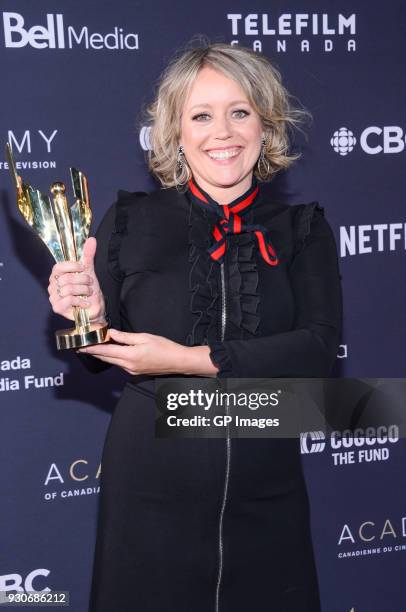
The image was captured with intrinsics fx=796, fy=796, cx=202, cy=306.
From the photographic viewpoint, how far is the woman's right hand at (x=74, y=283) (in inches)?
58.7

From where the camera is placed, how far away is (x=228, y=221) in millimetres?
1775

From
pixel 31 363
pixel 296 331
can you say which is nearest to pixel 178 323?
pixel 296 331

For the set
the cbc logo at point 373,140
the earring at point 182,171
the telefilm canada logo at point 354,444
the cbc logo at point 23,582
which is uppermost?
the cbc logo at point 373,140

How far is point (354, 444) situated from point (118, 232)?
1545 mm

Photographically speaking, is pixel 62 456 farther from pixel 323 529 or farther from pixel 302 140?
pixel 302 140

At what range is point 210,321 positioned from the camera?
1712 millimetres

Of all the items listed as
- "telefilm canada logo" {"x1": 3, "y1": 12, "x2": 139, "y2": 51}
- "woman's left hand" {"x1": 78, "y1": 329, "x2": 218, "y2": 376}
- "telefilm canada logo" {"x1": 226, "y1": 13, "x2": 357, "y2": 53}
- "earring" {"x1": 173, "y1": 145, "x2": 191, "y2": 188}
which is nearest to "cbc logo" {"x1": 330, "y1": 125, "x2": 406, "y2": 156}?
"telefilm canada logo" {"x1": 226, "y1": 13, "x2": 357, "y2": 53}

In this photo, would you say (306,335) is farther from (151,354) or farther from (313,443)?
(313,443)

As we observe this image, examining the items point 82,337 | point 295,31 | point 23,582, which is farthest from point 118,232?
point 23,582

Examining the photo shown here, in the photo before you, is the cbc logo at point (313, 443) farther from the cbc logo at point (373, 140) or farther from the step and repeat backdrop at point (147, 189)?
the cbc logo at point (373, 140)

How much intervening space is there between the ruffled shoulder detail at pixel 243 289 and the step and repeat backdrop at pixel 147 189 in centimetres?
93

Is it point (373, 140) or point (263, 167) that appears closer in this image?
point (263, 167)

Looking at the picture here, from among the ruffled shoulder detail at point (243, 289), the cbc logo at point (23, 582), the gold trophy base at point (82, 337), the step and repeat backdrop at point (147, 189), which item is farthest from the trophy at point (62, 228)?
the cbc logo at point (23, 582)

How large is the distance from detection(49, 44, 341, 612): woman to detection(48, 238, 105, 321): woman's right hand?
0.54 ft
